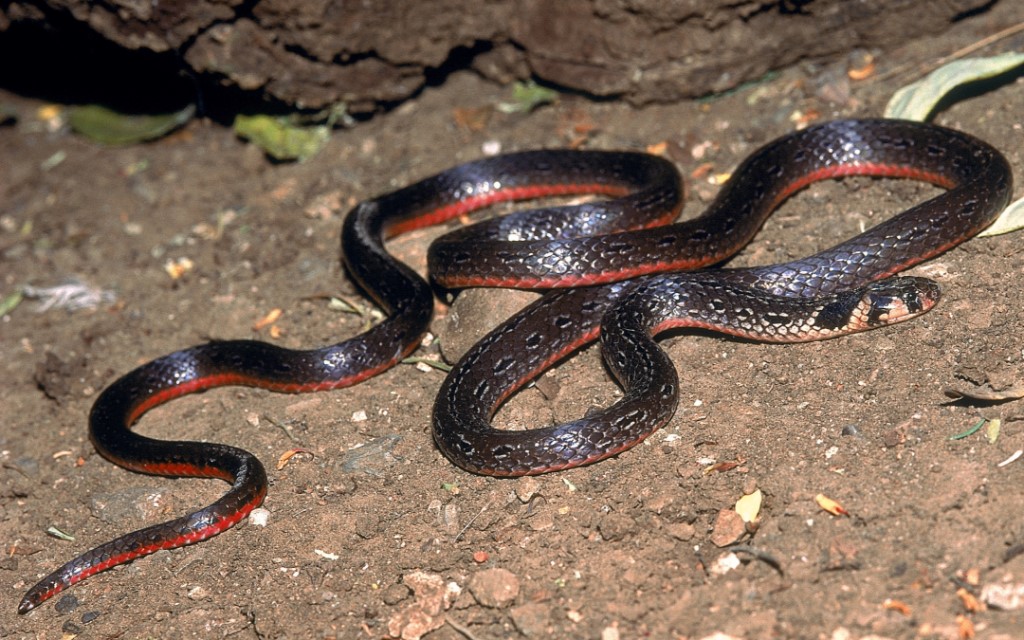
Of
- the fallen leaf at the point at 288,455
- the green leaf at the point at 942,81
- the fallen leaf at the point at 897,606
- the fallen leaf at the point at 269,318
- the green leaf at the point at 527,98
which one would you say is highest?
the green leaf at the point at 942,81

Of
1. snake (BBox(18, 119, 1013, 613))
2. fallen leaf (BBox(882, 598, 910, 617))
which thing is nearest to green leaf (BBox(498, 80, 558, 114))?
snake (BBox(18, 119, 1013, 613))

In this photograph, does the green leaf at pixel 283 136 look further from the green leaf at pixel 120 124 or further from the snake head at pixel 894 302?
the snake head at pixel 894 302

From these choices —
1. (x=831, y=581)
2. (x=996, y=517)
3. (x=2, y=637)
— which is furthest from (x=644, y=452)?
(x=2, y=637)

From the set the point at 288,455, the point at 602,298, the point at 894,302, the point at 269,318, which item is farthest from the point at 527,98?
the point at 288,455

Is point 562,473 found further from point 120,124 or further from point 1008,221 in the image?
point 120,124

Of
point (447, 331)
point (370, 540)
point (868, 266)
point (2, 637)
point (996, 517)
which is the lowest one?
point (2, 637)

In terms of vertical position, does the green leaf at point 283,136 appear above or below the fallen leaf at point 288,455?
above

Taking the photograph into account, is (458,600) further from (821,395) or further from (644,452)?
(821,395)

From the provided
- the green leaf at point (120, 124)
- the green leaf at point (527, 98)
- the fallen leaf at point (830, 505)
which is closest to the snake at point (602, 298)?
the fallen leaf at point (830, 505)
